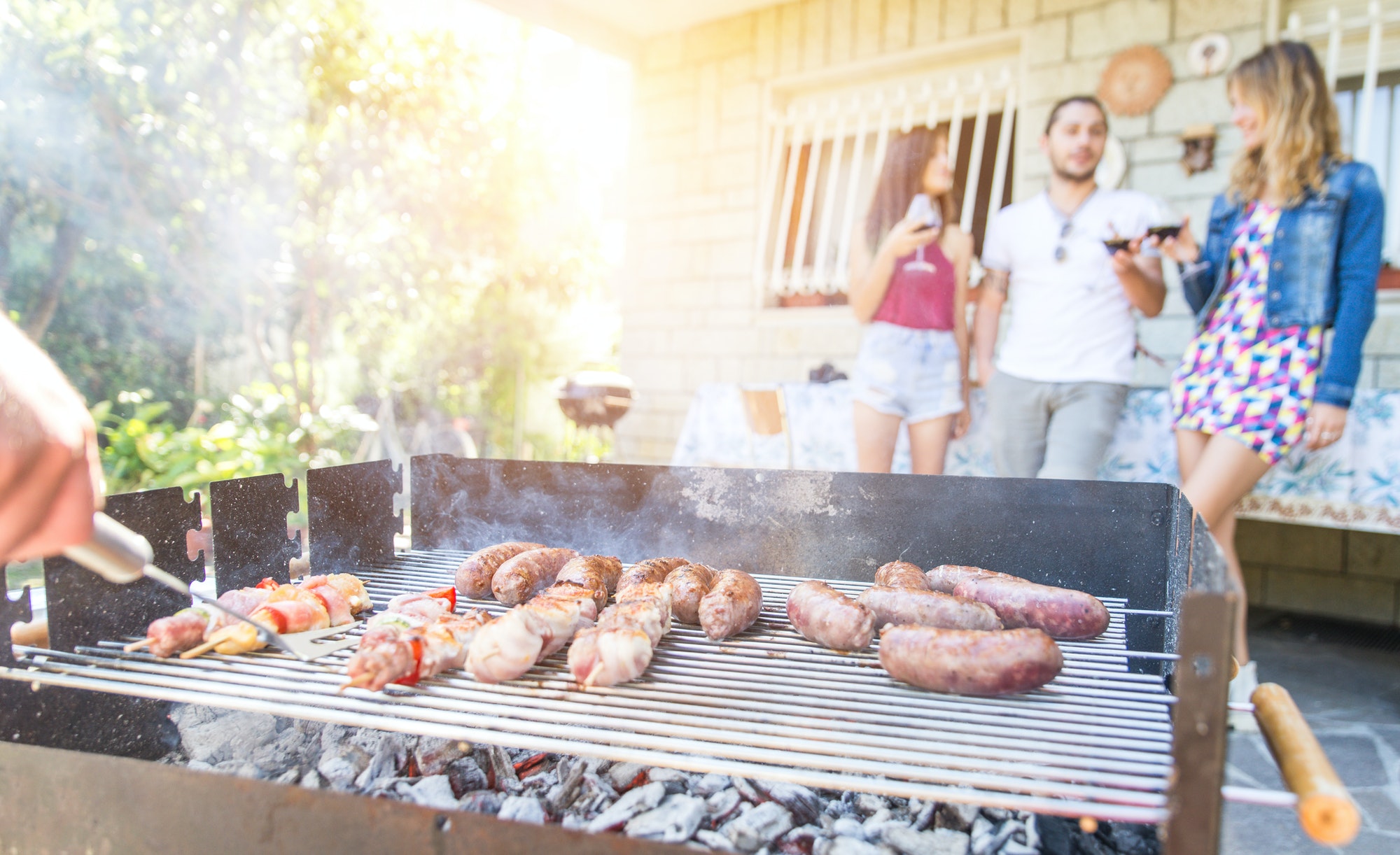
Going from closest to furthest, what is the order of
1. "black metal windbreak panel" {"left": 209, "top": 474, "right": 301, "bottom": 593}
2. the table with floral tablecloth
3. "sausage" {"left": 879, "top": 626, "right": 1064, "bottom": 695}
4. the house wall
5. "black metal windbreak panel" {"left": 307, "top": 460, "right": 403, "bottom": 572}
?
"sausage" {"left": 879, "top": 626, "right": 1064, "bottom": 695}
"black metal windbreak panel" {"left": 209, "top": 474, "right": 301, "bottom": 593}
"black metal windbreak panel" {"left": 307, "top": 460, "right": 403, "bottom": 572}
the table with floral tablecloth
the house wall

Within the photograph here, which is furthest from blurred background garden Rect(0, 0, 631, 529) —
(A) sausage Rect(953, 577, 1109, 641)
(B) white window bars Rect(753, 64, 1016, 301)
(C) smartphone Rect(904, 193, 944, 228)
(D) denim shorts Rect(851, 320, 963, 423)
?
(A) sausage Rect(953, 577, 1109, 641)

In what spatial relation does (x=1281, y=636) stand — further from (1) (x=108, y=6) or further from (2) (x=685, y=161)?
(1) (x=108, y=6)

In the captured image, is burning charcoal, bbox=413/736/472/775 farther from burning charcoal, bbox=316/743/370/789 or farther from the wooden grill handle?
the wooden grill handle

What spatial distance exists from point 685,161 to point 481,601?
578 centimetres

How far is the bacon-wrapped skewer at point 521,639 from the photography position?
5.20ft

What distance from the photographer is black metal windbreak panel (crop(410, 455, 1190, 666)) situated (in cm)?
221

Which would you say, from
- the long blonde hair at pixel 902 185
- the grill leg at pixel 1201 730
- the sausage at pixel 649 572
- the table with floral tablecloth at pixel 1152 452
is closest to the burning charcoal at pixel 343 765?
the sausage at pixel 649 572

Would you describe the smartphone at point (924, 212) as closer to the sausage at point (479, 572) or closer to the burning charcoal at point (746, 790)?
the sausage at point (479, 572)

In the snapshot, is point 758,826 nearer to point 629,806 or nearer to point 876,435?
point 629,806

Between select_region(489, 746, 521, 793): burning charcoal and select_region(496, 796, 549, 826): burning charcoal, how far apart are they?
0.40 ft

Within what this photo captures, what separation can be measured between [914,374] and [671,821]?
114 inches

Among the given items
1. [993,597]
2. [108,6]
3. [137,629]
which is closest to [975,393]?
[993,597]

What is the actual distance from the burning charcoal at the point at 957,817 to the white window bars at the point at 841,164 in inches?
201

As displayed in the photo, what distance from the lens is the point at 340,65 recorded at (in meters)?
7.40
